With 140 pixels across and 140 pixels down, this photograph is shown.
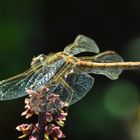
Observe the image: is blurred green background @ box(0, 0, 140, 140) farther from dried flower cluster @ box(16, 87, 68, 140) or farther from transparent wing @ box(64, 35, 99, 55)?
dried flower cluster @ box(16, 87, 68, 140)

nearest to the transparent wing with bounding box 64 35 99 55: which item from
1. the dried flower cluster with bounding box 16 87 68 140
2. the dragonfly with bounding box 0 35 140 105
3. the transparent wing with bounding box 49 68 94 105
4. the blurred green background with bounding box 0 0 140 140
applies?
the dragonfly with bounding box 0 35 140 105

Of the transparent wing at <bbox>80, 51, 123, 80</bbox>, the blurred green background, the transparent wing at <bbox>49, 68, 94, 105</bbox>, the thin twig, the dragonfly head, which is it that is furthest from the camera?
the blurred green background

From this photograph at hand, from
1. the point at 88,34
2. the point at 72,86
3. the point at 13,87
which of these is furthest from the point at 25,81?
the point at 88,34

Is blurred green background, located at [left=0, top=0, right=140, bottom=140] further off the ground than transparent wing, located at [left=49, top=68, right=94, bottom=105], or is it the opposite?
blurred green background, located at [left=0, top=0, right=140, bottom=140]

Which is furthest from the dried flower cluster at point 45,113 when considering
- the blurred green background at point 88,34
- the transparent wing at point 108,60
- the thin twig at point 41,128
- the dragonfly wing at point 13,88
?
the blurred green background at point 88,34

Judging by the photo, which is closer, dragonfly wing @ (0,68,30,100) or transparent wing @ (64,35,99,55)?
dragonfly wing @ (0,68,30,100)

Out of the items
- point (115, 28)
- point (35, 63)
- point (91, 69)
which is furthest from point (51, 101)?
point (115, 28)
